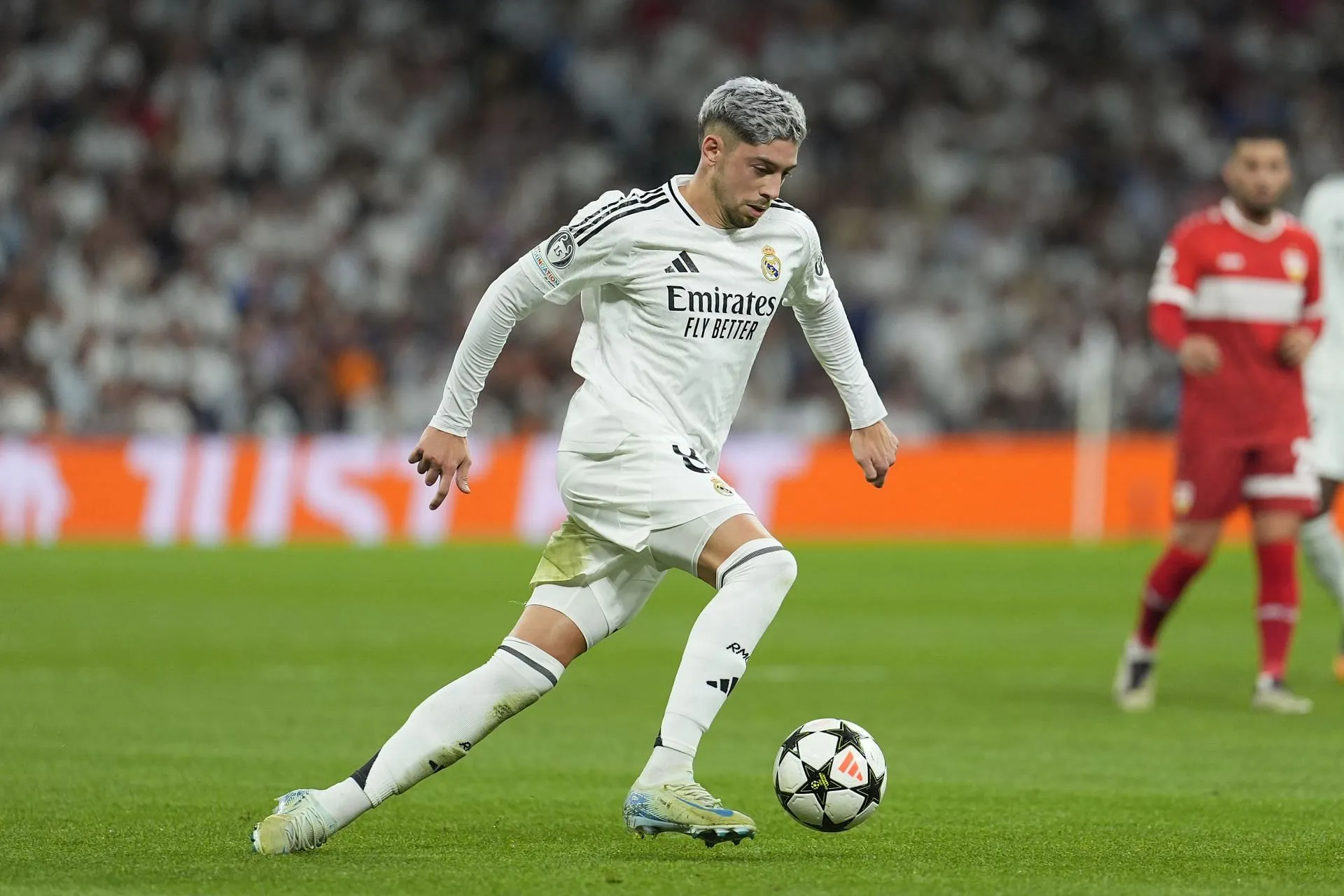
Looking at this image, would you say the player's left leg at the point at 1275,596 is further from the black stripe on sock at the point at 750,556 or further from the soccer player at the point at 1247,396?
the black stripe on sock at the point at 750,556

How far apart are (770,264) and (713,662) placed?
1.13m

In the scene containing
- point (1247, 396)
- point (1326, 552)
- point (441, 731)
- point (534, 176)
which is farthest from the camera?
point (534, 176)

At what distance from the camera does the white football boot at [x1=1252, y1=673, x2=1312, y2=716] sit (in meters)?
9.28

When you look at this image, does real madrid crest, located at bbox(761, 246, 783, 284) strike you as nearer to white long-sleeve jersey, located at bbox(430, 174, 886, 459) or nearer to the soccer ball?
white long-sleeve jersey, located at bbox(430, 174, 886, 459)

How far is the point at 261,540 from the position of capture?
69.1 feet

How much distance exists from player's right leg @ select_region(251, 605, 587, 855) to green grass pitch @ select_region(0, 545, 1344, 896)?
11 centimetres

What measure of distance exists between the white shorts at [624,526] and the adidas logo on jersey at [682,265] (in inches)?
18.5

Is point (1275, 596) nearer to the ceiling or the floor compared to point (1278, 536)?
nearer to the floor

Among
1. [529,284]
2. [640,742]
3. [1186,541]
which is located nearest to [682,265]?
[529,284]

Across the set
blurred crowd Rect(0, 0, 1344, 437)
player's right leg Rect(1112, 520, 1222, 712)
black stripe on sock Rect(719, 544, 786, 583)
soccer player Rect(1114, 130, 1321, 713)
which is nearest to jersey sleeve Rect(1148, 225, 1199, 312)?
soccer player Rect(1114, 130, 1321, 713)

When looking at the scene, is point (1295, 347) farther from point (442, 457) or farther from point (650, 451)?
point (442, 457)

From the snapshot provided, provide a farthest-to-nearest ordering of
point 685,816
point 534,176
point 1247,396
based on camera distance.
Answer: point 534,176, point 1247,396, point 685,816

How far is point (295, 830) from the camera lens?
545 cm

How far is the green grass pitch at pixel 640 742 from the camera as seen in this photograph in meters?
5.32
